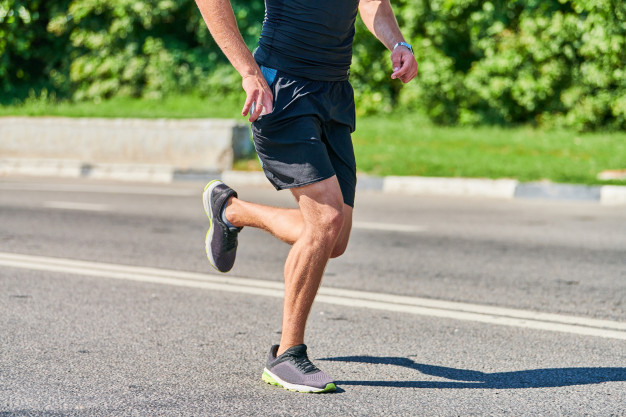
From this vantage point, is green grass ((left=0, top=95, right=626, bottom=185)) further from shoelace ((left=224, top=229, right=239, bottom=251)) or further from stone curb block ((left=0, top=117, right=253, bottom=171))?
shoelace ((left=224, top=229, right=239, bottom=251))

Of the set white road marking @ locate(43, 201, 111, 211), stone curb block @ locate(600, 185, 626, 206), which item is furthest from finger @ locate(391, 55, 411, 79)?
stone curb block @ locate(600, 185, 626, 206)

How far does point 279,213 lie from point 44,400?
3.44 feet

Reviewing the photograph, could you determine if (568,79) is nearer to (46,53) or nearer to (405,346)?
(46,53)

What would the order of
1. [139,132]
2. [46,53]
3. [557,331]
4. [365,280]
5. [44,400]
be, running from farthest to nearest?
[46,53] → [139,132] → [365,280] → [557,331] → [44,400]

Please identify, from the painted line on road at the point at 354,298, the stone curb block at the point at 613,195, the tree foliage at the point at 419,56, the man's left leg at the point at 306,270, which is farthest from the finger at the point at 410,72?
the tree foliage at the point at 419,56

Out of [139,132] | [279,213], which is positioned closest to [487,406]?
[279,213]

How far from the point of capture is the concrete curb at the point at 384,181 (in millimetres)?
9992

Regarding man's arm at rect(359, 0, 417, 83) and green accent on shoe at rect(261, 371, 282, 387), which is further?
man's arm at rect(359, 0, 417, 83)

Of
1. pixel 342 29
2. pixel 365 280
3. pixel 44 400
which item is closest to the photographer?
pixel 44 400

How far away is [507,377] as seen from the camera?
3469 millimetres

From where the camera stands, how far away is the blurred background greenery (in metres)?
13.0

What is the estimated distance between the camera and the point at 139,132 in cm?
1395

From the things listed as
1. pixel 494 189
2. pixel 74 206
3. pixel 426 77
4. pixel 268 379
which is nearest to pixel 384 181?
pixel 494 189

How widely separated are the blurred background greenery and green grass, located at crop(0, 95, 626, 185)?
0.09 ft
